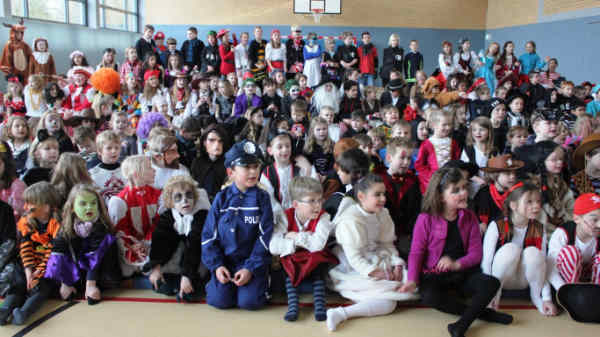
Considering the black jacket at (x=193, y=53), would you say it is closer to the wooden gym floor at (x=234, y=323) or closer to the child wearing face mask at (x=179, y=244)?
the child wearing face mask at (x=179, y=244)

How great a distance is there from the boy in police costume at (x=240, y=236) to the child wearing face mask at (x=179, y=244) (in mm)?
148

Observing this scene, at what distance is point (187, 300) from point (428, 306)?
1.68m

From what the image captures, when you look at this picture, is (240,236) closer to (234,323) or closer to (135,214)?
(234,323)

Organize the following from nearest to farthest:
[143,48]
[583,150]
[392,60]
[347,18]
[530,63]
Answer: [583,150] → [143,48] → [530,63] → [392,60] → [347,18]

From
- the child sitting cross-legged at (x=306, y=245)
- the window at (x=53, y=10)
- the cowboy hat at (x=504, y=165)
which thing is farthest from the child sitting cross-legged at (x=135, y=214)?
the window at (x=53, y=10)

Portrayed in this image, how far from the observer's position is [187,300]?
3162 mm

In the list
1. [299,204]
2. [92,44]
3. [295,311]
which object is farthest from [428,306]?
[92,44]

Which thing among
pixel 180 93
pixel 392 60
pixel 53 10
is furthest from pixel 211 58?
pixel 53 10

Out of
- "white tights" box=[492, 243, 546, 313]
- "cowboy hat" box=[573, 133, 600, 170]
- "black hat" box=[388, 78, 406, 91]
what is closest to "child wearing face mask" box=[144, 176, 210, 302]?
"white tights" box=[492, 243, 546, 313]

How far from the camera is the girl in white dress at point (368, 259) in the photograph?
9.70 ft

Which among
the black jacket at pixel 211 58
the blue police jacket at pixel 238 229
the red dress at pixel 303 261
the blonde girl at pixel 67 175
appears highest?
the black jacket at pixel 211 58

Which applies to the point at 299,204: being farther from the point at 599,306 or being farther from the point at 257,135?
the point at 257,135

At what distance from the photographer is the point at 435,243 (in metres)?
3.04

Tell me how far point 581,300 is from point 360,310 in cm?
141
